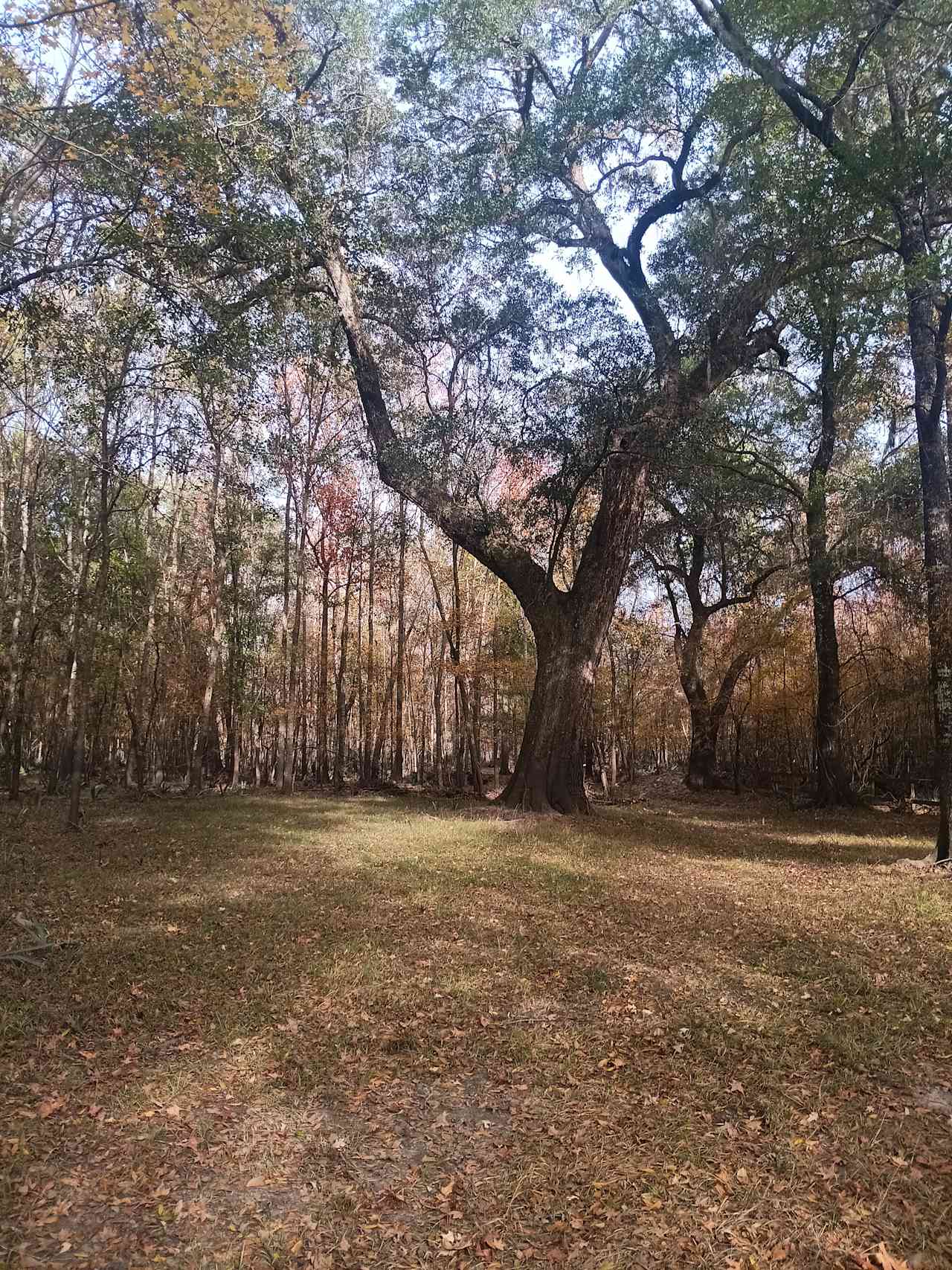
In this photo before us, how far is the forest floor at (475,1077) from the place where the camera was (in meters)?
2.59

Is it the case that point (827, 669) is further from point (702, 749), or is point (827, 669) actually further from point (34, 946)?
point (34, 946)

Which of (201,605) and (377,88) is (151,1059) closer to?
(377,88)

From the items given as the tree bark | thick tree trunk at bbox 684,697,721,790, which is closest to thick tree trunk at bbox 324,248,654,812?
the tree bark

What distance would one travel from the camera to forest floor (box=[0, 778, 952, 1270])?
2592mm

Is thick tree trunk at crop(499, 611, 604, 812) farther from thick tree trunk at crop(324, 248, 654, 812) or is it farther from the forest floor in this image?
the forest floor

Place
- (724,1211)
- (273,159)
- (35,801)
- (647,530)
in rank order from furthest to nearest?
(647,530) < (35,801) < (273,159) < (724,1211)

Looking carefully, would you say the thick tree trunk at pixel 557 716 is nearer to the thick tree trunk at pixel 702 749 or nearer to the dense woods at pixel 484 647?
the dense woods at pixel 484 647

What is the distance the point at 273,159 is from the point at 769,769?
20.8 metres

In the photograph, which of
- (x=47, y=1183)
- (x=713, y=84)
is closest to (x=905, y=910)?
(x=47, y=1183)

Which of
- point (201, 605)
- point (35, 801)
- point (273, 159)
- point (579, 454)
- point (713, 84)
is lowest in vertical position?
point (35, 801)

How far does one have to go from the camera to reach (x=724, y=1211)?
105 inches

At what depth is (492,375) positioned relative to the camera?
13.8 metres

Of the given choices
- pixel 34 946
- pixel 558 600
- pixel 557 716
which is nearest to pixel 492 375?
pixel 558 600

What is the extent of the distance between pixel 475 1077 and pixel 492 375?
40.3 feet
